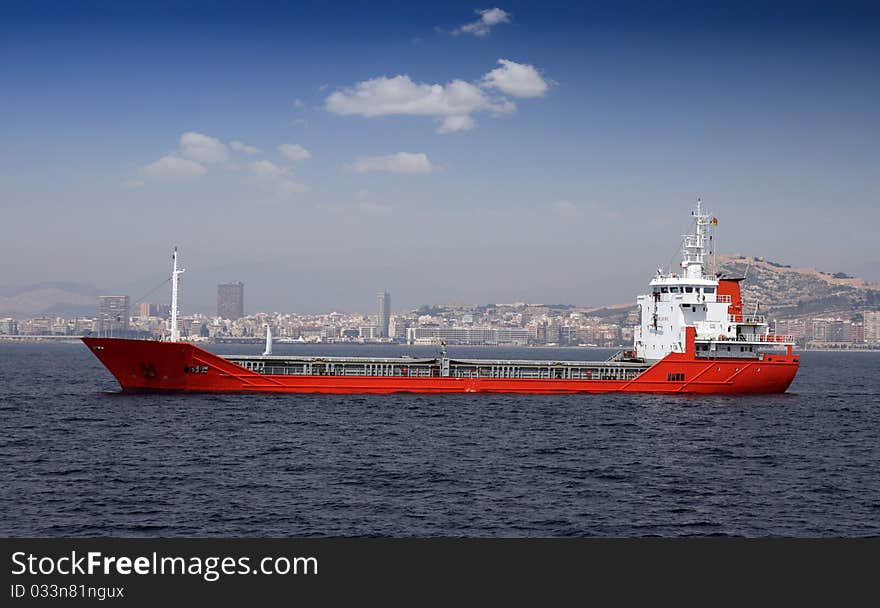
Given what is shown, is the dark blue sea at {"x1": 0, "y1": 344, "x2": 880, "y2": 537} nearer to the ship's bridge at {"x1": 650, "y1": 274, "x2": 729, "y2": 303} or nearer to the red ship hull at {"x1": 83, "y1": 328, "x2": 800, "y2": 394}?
the red ship hull at {"x1": 83, "y1": 328, "x2": 800, "y2": 394}

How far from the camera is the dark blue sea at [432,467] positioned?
2658cm

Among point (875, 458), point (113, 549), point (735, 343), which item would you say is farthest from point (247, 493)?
point (735, 343)

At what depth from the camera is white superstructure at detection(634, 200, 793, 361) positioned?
195 ft

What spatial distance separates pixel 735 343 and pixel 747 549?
4194 cm

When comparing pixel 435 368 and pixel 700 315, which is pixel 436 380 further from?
pixel 700 315

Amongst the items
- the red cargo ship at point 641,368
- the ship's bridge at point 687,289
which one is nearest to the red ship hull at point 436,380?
the red cargo ship at point 641,368

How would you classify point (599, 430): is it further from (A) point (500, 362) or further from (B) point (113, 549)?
(B) point (113, 549)

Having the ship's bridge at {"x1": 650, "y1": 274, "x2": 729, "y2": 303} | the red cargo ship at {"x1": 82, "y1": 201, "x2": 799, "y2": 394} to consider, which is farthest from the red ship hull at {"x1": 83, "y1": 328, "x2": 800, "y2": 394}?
the ship's bridge at {"x1": 650, "y1": 274, "x2": 729, "y2": 303}

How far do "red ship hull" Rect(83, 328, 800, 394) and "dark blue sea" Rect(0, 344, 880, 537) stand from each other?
44.3 inches

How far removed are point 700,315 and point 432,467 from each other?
104ft

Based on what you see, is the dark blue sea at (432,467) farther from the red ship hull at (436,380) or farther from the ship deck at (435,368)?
the ship deck at (435,368)

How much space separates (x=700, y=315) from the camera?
60.4 m

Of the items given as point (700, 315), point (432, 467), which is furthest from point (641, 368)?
point (432, 467)

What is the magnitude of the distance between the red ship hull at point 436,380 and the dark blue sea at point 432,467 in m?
1.12
